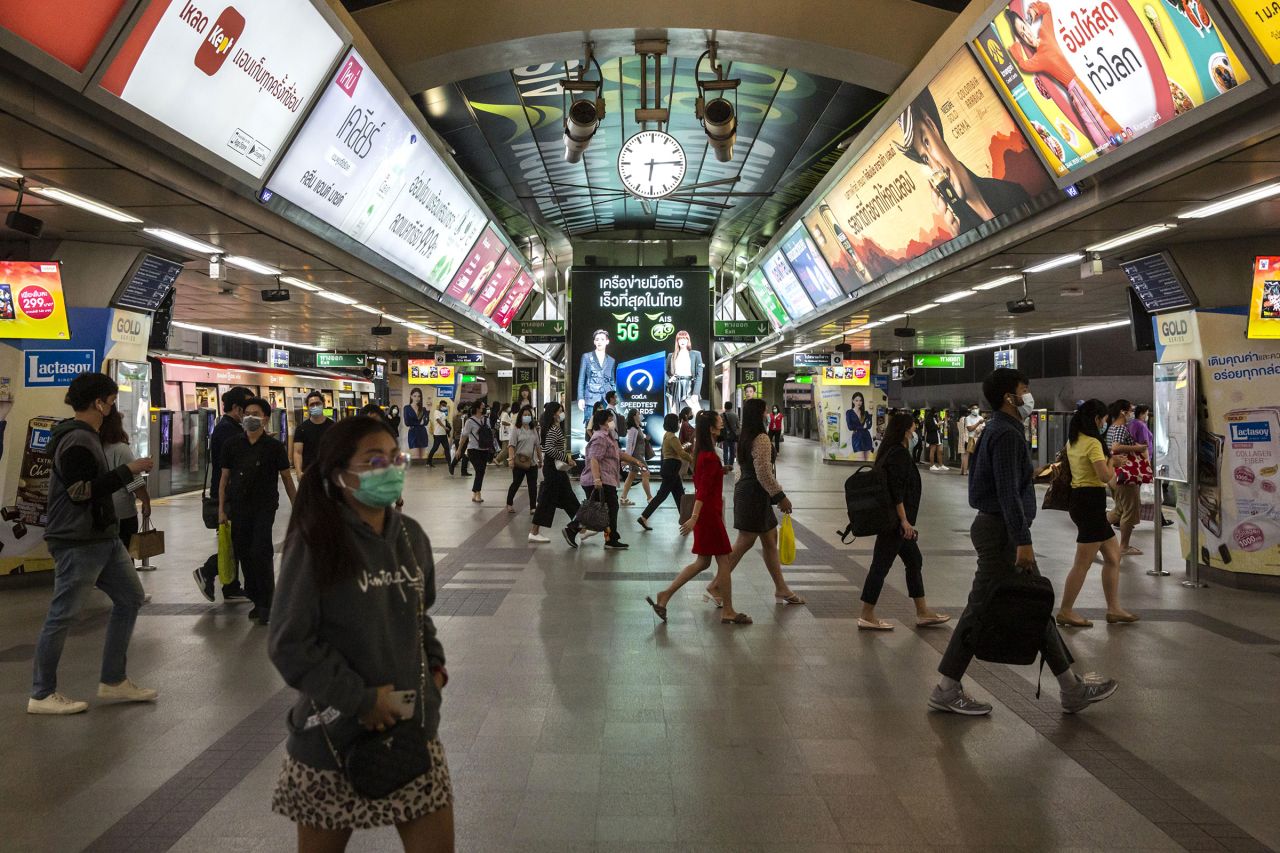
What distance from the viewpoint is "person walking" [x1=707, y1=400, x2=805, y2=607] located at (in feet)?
22.8

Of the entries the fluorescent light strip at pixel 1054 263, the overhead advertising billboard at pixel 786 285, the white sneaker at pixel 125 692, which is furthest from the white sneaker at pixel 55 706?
the overhead advertising billboard at pixel 786 285

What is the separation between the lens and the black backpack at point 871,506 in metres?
6.48

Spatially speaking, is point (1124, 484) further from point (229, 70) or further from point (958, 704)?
point (229, 70)

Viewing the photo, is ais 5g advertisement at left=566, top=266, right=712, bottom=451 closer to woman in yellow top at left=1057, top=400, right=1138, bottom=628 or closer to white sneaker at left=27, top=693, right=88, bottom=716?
woman in yellow top at left=1057, top=400, right=1138, bottom=628

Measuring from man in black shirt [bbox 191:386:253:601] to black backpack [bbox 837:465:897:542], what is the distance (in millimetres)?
4622

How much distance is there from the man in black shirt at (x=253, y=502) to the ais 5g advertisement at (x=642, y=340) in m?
13.8

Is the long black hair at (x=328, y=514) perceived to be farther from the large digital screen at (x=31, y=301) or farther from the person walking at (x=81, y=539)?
the large digital screen at (x=31, y=301)

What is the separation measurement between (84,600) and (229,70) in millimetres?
3985

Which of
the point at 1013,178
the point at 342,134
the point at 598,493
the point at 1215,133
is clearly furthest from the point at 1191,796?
the point at 342,134

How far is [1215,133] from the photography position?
6051 mm

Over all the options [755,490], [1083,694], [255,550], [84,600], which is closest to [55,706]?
[84,600]

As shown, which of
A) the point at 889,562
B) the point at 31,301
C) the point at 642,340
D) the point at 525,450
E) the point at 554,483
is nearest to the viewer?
the point at 889,562

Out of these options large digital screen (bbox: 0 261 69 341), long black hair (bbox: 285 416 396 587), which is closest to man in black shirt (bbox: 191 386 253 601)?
large digital screen (bbox: 0 261 69 341)

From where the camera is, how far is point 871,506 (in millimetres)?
6484
